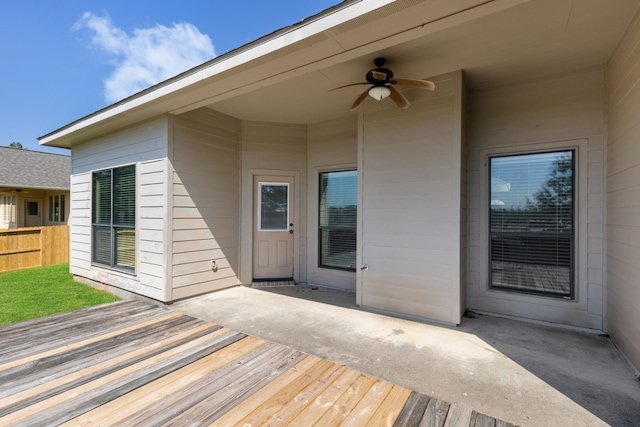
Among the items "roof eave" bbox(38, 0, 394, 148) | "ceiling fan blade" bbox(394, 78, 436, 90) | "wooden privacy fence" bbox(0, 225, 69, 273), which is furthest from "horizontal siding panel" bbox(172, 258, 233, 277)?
"wooden privacy fence" bbox(0, 225, 69, 273)

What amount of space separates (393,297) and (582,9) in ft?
10.2

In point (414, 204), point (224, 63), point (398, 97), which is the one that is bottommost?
point (414, 204)

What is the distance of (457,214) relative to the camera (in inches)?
121

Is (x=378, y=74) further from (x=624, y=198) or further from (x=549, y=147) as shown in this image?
(x=624, y=198)

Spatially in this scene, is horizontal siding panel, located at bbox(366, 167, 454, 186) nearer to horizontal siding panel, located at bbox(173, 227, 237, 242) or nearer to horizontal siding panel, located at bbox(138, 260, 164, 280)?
horizontal siding panel, located at bbox(173, 227, 237, 242)

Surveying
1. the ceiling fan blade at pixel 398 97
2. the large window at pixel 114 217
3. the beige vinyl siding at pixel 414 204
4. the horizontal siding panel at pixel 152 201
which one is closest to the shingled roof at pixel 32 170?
the large window at pixel 114 217

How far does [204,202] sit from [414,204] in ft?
9.92

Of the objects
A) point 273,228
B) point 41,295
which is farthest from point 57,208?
point 273,228

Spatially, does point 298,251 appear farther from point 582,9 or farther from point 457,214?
point 582,9

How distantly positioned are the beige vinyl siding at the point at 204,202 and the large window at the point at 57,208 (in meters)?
10.7

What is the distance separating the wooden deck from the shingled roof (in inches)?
411

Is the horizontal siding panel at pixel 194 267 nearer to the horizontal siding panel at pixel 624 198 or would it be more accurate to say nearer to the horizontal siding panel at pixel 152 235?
the horizontal siding panel at pixel 152 235

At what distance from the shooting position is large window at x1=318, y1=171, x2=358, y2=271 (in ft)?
15.1

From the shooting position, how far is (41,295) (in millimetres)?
4406
